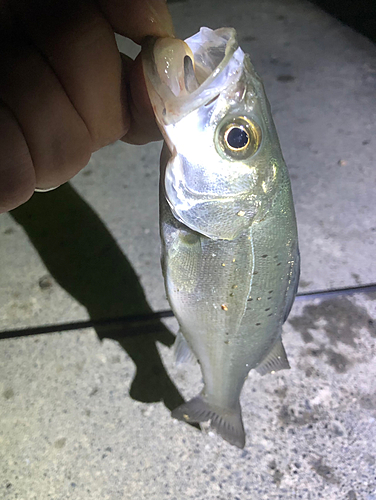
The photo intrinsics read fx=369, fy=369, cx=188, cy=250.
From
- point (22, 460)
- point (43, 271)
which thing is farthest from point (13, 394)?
point (43, 271)

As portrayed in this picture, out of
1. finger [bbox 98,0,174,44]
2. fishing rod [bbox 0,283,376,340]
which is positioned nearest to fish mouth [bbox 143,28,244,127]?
finger [bbox 98,0,174,44]

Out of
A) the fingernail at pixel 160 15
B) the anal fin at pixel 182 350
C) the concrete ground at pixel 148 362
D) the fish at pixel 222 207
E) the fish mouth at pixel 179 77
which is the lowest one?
the concrete ground at pixel 148 362

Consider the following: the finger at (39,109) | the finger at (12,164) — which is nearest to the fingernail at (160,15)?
the finger at (39,109)

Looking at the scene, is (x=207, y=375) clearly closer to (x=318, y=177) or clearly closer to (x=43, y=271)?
(x=43, y=271)

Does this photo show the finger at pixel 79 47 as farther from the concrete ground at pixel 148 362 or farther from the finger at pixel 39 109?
the concrete ground at pixel 148 362

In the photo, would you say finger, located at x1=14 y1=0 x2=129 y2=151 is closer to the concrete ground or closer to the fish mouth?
the fish mouth

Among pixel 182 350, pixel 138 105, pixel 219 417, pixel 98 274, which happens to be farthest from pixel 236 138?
pixel 98 274

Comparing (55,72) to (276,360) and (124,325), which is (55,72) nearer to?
(276,360)
